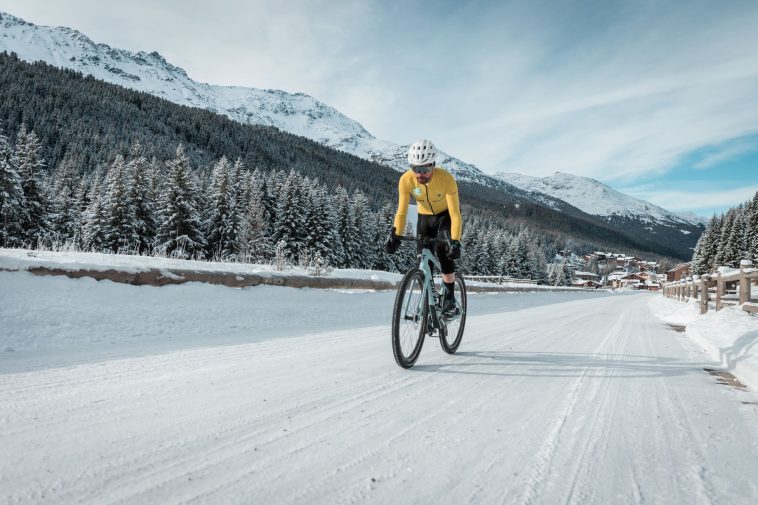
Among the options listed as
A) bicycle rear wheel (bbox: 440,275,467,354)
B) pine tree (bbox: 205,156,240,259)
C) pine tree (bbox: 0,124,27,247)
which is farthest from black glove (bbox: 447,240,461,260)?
pine tree (bbox: 205,156,240,259)

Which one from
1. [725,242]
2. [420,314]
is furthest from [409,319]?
[725,242]

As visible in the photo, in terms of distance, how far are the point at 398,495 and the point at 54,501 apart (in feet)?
3.76

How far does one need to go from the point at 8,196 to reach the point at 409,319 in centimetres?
3984

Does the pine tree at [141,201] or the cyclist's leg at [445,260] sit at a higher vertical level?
the pine tree at [141,201]

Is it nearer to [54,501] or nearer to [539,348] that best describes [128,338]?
[54,501]

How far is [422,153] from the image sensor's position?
407cm

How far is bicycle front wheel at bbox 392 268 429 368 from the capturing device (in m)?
3.50

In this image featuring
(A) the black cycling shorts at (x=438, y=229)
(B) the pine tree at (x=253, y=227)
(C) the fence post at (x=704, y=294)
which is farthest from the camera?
(B) the pine tree at (x=253, y=227)

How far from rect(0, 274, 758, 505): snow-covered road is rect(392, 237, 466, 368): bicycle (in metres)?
0.22

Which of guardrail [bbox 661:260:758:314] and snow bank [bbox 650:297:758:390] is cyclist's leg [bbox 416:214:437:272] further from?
guardrail [bbox 661:260:758:314]

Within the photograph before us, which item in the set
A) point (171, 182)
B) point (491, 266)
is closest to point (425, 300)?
point (171, 182)

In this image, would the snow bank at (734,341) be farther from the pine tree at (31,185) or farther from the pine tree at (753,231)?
the pine tree at (753,231)

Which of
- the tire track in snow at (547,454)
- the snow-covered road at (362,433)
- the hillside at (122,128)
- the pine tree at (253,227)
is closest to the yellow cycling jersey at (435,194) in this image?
the snow-covered road at (362,433)

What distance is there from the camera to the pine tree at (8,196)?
30.6 m
